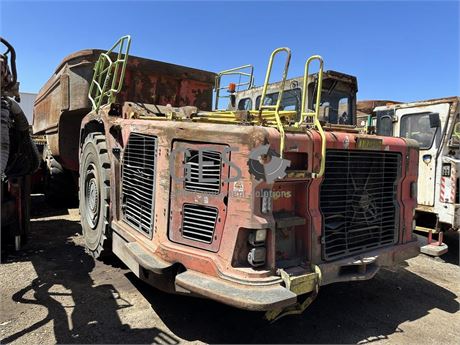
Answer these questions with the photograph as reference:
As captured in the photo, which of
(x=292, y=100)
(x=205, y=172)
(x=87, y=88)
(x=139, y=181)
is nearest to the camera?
(x=205, y=172)

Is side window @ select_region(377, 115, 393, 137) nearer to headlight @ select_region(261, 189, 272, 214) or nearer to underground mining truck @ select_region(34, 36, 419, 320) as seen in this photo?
underground mining truck @ select_region(34, 36, 419, 320)

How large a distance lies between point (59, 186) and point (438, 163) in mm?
7540

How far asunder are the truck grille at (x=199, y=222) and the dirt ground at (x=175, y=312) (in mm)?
910

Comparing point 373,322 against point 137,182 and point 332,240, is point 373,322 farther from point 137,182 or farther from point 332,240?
point 137,182

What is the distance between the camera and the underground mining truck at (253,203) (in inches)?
121

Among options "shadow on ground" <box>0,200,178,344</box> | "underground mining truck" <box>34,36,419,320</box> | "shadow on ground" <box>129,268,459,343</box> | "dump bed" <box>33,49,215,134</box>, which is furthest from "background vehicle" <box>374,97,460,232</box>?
"shadow on ground" <box>0,200,178,344</box>

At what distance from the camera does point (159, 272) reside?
331cm

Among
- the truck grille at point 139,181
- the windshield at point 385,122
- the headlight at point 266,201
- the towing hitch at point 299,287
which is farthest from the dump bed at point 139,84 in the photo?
the towing hitch at point 299,287

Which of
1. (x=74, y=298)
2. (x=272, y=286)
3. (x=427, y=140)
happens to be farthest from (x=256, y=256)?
(x=427, y=140)

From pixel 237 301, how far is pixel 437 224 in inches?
202

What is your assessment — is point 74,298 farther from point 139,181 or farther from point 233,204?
point 233,204

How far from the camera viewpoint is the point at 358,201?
390 cm

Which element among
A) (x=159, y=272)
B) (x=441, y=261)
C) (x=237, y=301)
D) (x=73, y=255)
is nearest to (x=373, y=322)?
(x=237, y=301)

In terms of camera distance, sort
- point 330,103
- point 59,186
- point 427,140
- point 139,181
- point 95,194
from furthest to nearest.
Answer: point 59,186 → point 427,140 → point 330,103 → point 95,194 → point 139,181
